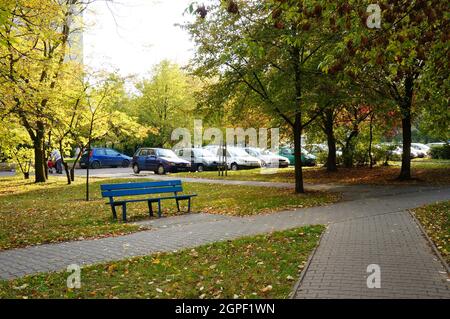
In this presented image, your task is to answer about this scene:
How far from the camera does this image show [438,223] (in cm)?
902

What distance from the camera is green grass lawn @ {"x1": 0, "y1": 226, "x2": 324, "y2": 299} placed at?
16.7 feet

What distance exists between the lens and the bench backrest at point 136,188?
1102 cm

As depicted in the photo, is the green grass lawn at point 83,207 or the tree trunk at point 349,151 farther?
the tree trunk at point 349,151

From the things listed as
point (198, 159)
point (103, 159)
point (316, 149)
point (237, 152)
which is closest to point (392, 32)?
point (198, 159)

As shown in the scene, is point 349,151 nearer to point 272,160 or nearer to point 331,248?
point 272,160

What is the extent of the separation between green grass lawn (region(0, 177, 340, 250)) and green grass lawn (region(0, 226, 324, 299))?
2731 millimetres

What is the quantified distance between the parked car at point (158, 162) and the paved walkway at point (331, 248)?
51.9 ft

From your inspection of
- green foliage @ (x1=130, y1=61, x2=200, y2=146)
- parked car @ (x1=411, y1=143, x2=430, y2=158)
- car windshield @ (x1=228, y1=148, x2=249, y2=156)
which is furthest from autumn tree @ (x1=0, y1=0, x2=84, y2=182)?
parked car @ (x1=411, y1=143, x2=430, y2=158)

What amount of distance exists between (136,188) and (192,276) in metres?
6.80

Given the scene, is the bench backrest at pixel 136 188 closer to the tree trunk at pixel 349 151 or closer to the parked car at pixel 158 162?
the parked car at pixel 158 162

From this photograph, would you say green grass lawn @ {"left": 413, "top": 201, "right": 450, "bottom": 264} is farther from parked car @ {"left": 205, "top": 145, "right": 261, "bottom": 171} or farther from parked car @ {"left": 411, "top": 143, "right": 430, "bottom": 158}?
parked car @ {"left": 411, "top": 143, "right": 430, "bottom": 158}

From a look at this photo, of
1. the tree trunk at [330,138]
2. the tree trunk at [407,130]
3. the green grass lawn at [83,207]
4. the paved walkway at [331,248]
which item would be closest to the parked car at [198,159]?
the tree trunk at [330,138]
